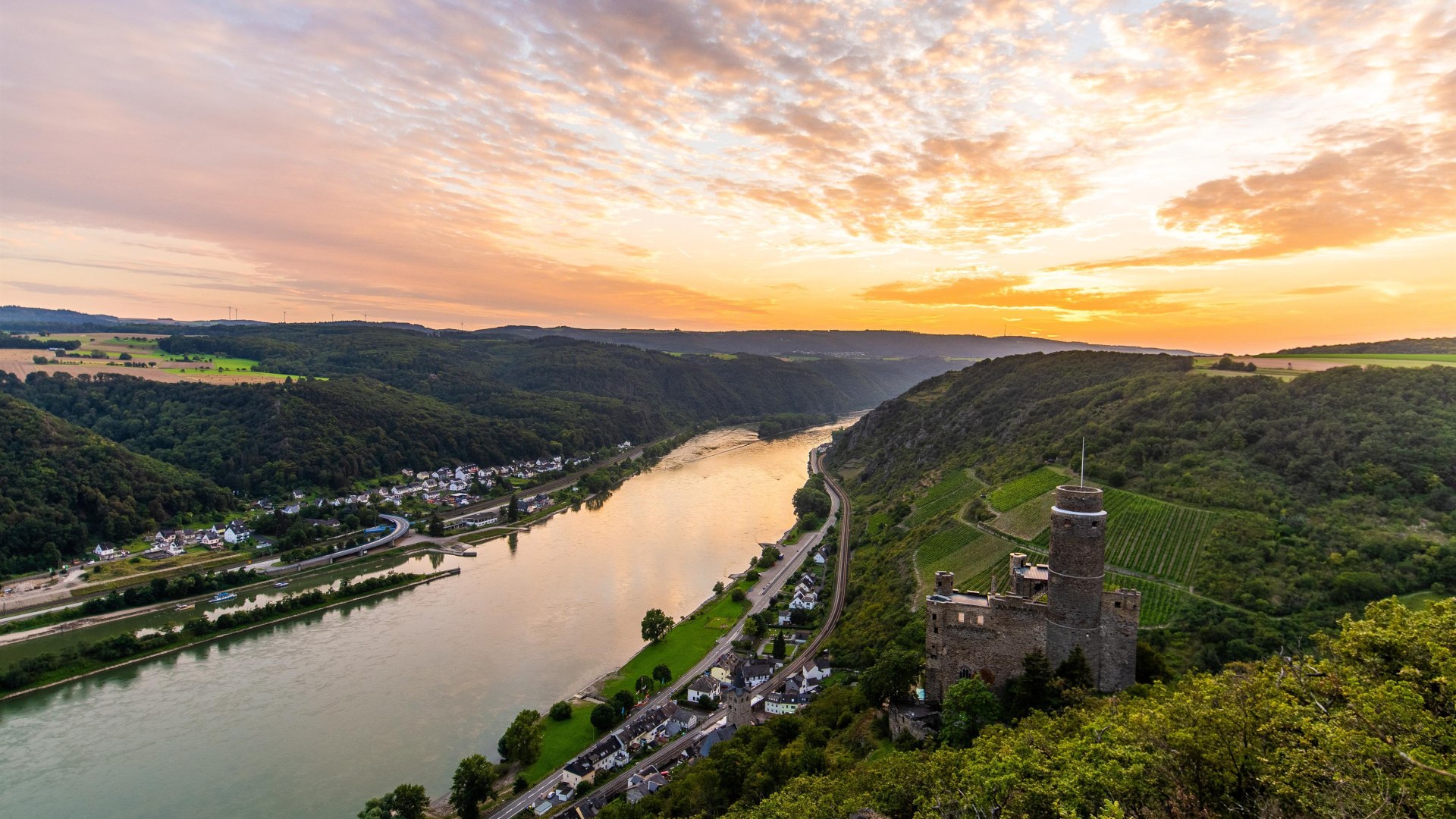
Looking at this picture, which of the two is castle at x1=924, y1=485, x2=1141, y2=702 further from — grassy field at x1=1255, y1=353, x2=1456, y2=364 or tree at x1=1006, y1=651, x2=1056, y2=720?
grassy field at x1=1255, y1=353, x2=1456, y2=364

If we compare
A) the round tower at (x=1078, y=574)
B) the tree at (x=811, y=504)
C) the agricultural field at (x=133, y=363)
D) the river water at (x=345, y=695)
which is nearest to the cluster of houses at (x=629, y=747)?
the river water at (x=345, y=695)

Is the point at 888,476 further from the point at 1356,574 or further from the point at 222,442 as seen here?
the point at 222,442

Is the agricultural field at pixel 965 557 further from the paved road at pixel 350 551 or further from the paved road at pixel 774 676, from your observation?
the paved road at pixel 350 551

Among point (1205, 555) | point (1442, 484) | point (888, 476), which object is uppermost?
point (1442, 484)

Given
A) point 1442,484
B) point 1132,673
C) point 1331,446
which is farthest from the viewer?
point 1331,446

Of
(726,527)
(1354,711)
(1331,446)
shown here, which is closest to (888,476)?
(726,527)

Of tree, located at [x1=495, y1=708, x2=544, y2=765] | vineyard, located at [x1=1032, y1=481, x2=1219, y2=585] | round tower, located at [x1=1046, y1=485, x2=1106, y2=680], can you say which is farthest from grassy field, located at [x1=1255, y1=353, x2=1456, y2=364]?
tree, located at [x1=495, y1=708, x2=544, y2=765]
